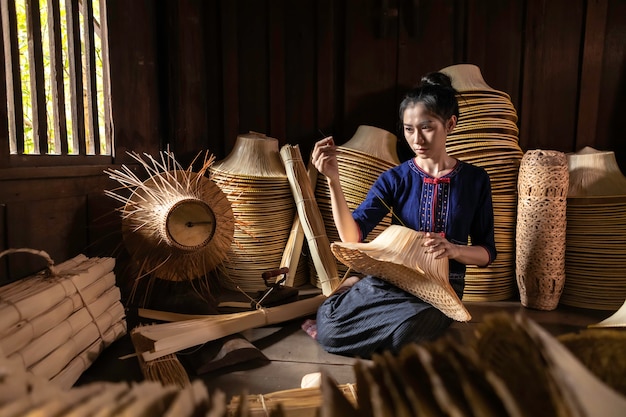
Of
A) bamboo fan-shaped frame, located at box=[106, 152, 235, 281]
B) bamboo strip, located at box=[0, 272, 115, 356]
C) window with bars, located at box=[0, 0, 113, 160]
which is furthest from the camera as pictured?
bamboo fan-shaped frame, located at box=[106, 152, 235, 281]

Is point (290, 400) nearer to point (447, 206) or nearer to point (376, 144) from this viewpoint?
point (447, 206)

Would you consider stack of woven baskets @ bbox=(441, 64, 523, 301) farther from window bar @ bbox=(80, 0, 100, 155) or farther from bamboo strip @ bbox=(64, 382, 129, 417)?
bamboo strip @ bbox=(64, 382, 129, 417)

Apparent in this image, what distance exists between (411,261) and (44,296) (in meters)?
1.46

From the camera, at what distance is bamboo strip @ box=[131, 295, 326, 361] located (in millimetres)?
1894

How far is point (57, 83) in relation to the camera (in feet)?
7.54

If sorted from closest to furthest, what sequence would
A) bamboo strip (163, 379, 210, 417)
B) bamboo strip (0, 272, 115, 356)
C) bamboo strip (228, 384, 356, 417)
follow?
1. bamboo strip (163, 379, 210, 417)
2. bamboo strip (228, 384, 356, 417)
3. bamboo strip (0, 272, 115, 356)

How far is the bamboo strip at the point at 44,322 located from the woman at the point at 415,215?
3.74 ft

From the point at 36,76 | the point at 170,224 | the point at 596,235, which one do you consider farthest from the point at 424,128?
the point at 36,76

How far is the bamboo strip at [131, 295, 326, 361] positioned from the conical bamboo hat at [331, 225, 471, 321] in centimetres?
64

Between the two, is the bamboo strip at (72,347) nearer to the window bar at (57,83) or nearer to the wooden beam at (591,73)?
the window bar at (57,83)

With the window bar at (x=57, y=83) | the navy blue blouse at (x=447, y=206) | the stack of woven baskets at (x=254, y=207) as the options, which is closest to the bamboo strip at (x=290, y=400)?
the navy blue blouse at (x=447, y=206)

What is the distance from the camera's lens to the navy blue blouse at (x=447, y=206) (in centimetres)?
224

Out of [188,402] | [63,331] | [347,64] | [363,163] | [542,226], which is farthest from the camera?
[347,64]

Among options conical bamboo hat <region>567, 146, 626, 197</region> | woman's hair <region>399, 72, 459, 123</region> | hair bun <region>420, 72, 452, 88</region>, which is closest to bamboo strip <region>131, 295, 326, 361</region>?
woman's hair <region>399, 72, 459, 123</region>
